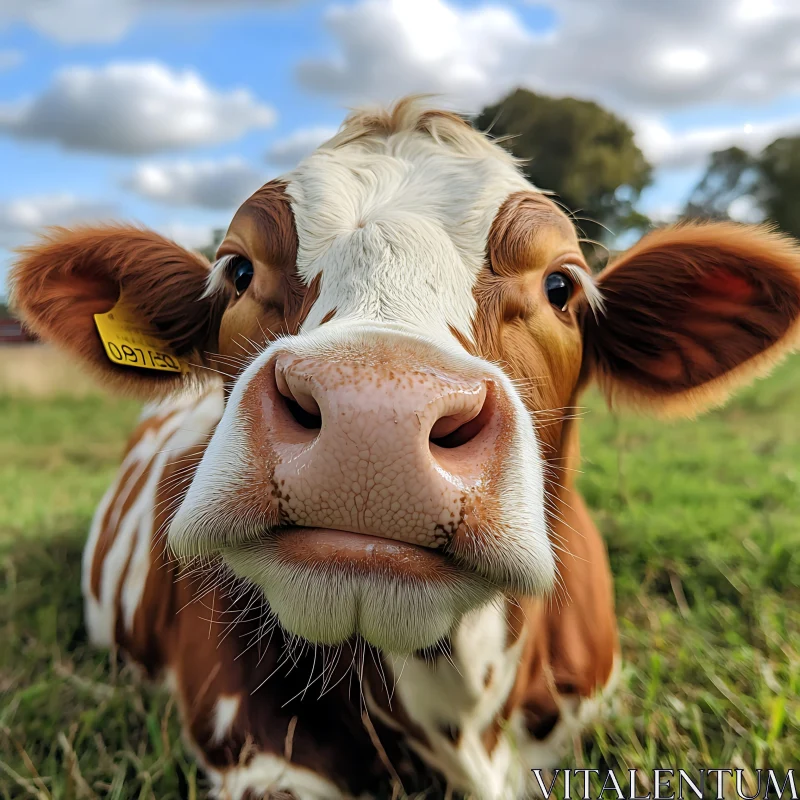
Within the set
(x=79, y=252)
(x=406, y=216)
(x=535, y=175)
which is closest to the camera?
(x=406, y=216)

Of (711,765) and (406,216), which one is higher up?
(406,216)

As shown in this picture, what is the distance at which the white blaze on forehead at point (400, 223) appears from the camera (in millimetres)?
1474

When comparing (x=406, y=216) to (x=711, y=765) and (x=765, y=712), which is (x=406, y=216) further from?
(x=765, y=712)

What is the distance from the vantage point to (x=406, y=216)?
1.65 m

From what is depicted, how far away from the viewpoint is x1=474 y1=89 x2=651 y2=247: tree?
95.3 inches

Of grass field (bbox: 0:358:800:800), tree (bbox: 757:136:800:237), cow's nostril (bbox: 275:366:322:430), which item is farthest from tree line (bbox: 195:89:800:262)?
tree (bbox: 757:136:800:237)

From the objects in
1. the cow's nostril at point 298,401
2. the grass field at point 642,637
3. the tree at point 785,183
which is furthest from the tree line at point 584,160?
the tree at point 785,183

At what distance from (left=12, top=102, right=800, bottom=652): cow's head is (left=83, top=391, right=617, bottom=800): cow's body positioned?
431 mm

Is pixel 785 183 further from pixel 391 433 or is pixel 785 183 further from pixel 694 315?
pixel 391 433

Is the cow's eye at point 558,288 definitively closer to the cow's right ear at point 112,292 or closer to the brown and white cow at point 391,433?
the brown and white cow at point 391,433

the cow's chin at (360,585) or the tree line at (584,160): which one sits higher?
the tree line at (584,160)

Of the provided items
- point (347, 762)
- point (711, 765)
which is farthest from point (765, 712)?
point (347, 762)

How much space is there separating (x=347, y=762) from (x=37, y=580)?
211 cm

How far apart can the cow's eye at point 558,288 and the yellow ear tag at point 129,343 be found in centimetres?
127
